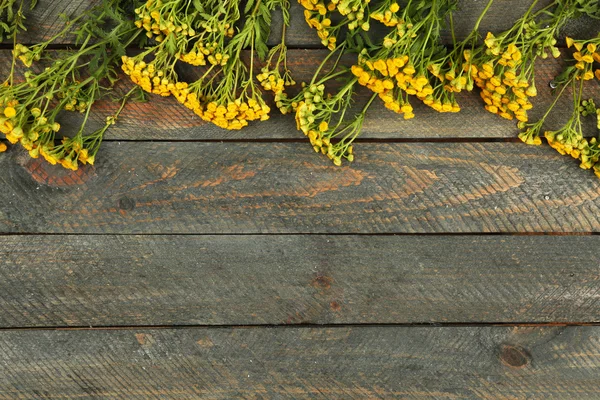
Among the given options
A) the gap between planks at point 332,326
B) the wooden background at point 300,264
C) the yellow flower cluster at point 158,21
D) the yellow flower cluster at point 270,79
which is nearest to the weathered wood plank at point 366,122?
the wooden background at point 300,264

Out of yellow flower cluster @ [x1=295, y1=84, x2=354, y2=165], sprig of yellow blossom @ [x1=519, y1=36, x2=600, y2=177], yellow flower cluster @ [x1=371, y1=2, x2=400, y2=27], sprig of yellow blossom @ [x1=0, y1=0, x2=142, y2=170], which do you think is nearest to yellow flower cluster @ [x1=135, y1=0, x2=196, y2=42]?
sprig of yellow blossom @ [x1=0, y1=0, x2=142, y2=170]

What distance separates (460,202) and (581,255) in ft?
1.21

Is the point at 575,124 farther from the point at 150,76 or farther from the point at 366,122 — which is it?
the point at 150,76

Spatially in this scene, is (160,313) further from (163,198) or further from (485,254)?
(485,254)

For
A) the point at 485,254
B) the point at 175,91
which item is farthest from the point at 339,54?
the point at 485,254

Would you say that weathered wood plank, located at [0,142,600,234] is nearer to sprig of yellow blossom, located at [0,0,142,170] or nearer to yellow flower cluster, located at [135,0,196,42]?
sprig of yellow blossom, located at [0,0,142,170]

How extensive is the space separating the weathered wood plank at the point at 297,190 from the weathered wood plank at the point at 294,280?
4 centimetres

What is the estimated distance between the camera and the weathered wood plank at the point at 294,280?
1553 millimetres

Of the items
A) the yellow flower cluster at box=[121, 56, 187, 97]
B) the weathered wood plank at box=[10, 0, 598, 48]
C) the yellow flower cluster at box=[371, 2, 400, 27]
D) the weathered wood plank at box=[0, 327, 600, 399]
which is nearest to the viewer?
the yellow flower cluster at box=[371, 2, 400, 27]

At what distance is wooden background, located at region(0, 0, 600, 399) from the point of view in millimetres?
1531

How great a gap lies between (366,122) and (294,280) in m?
0.48

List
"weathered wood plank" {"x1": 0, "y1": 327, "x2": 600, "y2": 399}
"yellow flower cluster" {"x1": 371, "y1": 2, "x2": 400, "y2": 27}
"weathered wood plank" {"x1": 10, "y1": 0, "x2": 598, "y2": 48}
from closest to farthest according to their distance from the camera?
"yellow flower cluster" {"x1": 371, "y1": 2, "x2": 400, "y2": 27}, "weathered wood plank" {"x1": 10, "y1": 0, "x2": 598, "y2": 48}, "weathered wood plank" {"x1": 0, "y1": 327, "x2": 600, "y2": 399}

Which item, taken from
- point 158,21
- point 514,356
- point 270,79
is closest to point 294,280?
point 270,79

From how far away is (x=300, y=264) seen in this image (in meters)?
1.56
